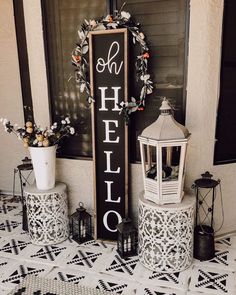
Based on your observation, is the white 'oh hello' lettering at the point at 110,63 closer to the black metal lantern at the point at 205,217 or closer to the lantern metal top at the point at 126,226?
the black metal lantern at the point at 205,217

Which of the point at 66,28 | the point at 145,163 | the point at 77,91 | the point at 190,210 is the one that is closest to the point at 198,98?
the point at 145,163

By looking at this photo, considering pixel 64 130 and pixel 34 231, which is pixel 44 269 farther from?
pixel 64 130

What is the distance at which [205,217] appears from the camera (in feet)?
9.43

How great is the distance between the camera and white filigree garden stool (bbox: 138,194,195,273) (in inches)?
95.4

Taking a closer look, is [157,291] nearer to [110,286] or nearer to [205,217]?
[110,286]

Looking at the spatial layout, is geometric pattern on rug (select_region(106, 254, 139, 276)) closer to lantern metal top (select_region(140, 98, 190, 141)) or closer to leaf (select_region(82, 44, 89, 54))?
lantern metal top (select_region(140, 98, 190, 141))

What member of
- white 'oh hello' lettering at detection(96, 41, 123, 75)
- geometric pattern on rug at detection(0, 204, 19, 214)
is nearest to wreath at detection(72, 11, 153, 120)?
white 'oh hello' lettering at detection(96, 41, 123, 75)

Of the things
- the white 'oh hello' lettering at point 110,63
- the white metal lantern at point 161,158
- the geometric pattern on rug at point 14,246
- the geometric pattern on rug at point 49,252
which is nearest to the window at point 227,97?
the white metal lantern at point 161,158

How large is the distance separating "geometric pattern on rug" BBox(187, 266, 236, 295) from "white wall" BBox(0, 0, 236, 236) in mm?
600

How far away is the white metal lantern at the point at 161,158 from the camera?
2.33 m

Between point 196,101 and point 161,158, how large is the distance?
63 centimetres

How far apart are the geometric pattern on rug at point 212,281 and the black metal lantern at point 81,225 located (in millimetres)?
1031

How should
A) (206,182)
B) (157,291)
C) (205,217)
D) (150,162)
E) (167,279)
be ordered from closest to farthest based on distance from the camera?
(157,291), (167,279), (206,182), (150,162), (205,217)

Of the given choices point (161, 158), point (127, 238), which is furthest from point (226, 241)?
point (161, 158)
